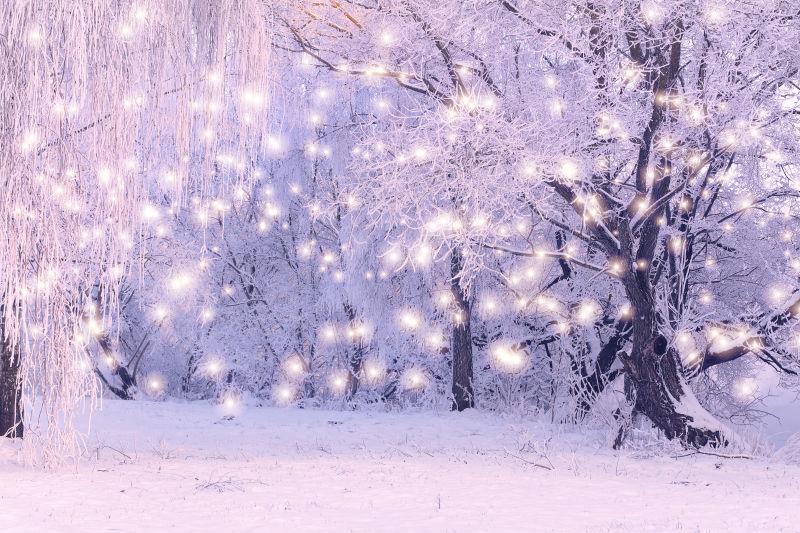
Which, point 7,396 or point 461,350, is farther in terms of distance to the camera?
point 461,350

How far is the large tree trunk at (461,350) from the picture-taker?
1526cm

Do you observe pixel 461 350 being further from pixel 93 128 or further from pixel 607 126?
pixel 93 128

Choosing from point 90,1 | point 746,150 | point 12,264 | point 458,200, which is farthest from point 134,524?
point 746,150

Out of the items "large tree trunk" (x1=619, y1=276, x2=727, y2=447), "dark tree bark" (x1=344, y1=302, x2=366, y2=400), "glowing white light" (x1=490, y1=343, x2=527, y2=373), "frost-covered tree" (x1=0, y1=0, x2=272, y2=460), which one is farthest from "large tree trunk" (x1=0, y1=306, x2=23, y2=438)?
"dark tree bark" (x1=344, y1=302, x2=366, y2=400)

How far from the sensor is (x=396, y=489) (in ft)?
22.0

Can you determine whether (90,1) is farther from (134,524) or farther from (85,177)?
(134,524)

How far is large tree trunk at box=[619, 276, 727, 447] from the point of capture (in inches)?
381

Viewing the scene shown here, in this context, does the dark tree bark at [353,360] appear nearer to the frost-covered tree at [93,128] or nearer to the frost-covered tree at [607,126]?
the frost-covered tree at [607,126]

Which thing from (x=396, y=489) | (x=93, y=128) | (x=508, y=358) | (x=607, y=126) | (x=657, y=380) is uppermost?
(x=607, y=126)

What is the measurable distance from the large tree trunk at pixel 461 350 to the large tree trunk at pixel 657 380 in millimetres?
5407

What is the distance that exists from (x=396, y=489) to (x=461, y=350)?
8986mm

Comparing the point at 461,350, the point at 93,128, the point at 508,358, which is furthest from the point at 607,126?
the point at 461,350

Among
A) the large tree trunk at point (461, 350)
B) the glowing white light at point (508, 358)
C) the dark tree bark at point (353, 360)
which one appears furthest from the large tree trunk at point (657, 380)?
the dark tree bark at point (353, 360)

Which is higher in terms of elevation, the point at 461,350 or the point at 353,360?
the point at 461,350
